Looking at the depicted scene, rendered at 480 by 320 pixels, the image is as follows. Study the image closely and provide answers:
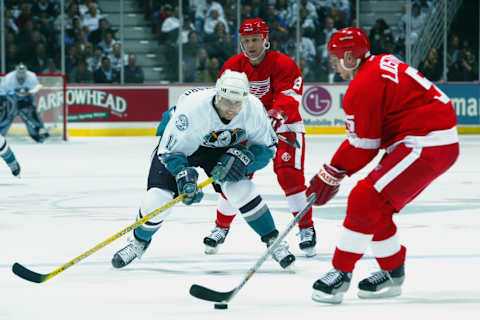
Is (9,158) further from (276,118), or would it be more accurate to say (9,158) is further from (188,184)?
(188,184)

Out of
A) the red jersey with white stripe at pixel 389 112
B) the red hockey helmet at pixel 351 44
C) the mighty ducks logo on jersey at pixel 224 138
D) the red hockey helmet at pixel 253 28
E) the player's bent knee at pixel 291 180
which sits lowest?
the player's bent knee at pixel 291 180

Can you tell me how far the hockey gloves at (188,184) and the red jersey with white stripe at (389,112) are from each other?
0.67 m

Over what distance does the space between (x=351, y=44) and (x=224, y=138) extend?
2.40ft

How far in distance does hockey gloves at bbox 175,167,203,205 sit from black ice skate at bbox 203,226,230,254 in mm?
687

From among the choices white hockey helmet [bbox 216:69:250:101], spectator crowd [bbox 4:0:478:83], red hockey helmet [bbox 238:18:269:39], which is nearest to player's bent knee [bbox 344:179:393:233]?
white hockey helmet [bbox 216:69:250:101]

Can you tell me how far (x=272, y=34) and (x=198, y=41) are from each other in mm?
1236

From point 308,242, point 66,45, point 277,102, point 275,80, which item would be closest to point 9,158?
point 275,80

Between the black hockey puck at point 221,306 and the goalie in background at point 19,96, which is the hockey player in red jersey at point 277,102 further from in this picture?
the goalie in background at point 19,96

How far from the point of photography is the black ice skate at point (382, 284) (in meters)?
3.09

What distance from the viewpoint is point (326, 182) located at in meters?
2.95

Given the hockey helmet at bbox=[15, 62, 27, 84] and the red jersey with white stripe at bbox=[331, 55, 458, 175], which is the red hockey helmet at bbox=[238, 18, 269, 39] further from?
the hockey helmet at bbox=[15, 62, 27, 84]

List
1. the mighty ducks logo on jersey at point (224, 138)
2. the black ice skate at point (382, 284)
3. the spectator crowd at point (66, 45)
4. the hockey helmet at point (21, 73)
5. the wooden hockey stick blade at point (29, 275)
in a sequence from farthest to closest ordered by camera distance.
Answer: the spectator crowd at point (66, 45) → the hockey helmet at point (21, 73) → the mighty ducks logo on jersey at point (224, 138) → the wooden hockey stick blade at point (29, 275) → the black ice skate at point (382, 284)

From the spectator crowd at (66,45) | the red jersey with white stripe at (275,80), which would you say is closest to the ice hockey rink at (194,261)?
the red jersey with white stripe at (275,80)

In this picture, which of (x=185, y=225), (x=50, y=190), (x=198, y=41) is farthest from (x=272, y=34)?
(x=185, y=225)
